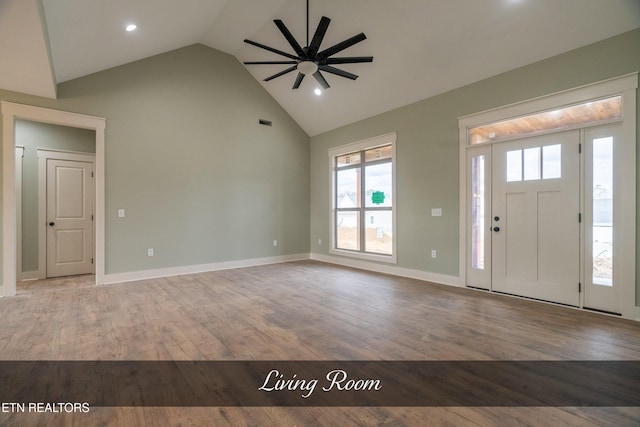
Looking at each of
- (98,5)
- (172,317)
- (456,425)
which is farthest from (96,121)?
(456,425)

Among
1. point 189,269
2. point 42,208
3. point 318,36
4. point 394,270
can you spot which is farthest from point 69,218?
point 394,270

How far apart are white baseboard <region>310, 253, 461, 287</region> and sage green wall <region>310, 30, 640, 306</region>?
0.09 meters

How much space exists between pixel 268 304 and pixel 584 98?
4.47 m

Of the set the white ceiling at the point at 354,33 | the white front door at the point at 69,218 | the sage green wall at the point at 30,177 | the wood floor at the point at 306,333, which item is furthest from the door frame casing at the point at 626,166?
the sage green wall at the point at 30,177

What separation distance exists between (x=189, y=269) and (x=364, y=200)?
3747 millimetres

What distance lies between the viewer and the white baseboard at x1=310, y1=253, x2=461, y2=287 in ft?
15.5

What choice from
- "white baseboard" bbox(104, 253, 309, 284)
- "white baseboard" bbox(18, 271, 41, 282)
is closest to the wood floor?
"white baseboard" bbox(104, 253, 309, 284)

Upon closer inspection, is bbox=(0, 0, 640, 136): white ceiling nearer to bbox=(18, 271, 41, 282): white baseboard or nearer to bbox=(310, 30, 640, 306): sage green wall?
bbox=(310, 30, 640, 306): sage green wall

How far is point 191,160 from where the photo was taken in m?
5.65

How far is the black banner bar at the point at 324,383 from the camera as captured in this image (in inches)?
70.8

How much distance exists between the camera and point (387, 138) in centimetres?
566

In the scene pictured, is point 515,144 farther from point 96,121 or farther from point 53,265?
point 53,265

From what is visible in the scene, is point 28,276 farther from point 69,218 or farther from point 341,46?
point 341,46

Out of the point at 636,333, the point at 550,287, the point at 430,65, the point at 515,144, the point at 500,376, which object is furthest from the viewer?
the point at 430,65
